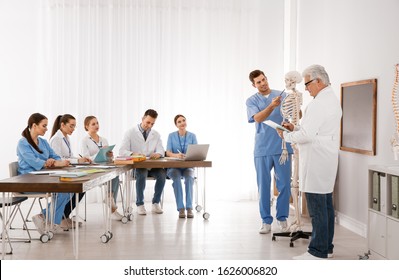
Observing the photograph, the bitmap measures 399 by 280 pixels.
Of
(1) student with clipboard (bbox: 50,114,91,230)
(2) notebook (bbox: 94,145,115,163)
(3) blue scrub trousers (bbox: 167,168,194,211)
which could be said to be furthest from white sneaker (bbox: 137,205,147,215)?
(2) notebook (bbox: 94,145,115,163)

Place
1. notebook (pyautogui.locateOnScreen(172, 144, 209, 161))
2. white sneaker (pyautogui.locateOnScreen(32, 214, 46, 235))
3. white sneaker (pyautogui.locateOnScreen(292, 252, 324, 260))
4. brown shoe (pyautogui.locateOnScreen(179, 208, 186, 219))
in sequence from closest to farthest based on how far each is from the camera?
white sneaker (pyautogui.locateOnScreen(292, 252, 324, 260)), white sneaker (pyautogui.locateOnScreen(32, 214, 46, 235)), notebook (pyautogui.locateOnScreen(172, 144, 209, 161)), brown shoe (pyautogui.locateOnScreen(179, 208, 186, 219))

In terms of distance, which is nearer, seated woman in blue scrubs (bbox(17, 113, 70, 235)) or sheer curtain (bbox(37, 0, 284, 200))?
seated woman in blue scrubs (bbox(17, 113, 70, 235))

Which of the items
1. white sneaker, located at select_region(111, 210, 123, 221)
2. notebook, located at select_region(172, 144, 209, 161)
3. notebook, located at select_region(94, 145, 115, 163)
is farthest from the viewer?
white sneaker, located at select_region(111, 210, 123, 221)

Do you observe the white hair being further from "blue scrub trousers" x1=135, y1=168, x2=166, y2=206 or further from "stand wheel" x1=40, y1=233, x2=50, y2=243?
"blue scrub trousers" x1=135, y1=168, x2=166, y2=206

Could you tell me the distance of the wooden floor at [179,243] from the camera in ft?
14.9

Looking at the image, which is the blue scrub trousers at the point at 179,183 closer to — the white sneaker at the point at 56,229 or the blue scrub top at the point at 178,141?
the blue scrub top at the point at 178,141

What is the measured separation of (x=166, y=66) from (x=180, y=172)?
76.3 inches

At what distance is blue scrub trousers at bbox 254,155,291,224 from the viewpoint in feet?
17.4

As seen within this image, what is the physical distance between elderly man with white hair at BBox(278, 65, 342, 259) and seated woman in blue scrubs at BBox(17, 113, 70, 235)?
7.31 feet

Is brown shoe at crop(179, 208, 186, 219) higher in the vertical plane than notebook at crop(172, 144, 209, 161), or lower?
lower

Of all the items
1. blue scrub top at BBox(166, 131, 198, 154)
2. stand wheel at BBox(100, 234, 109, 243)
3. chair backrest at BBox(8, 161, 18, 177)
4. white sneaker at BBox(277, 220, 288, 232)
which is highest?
blue scrub top at BBox(166, 131, 198, 154)

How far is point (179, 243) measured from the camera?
5.02m

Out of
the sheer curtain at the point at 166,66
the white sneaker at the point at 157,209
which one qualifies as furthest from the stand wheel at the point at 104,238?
the sheer curtain at the point at 166,66
